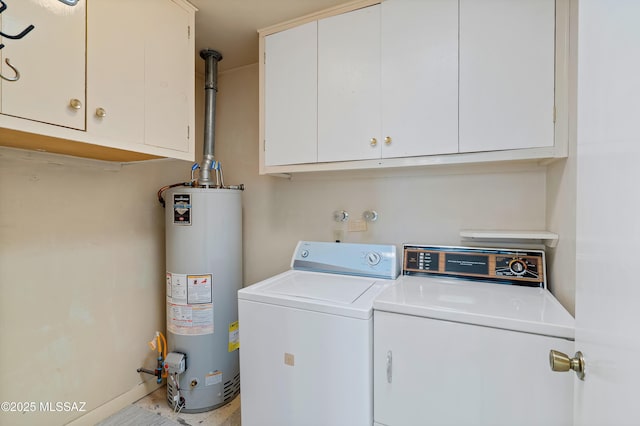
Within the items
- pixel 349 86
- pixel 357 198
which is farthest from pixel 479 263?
pixel 349 86

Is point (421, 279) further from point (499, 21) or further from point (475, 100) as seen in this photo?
point (499, 21)

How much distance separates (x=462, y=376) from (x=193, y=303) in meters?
1.50

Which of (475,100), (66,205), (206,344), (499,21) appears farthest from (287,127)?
(206,344)

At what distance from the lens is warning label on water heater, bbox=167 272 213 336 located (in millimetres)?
1854

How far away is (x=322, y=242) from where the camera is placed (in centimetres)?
199

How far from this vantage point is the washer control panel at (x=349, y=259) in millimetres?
1698

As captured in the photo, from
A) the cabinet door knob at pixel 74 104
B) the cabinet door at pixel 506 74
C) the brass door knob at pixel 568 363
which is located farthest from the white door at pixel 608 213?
the cabinet door knob at pixel 74 104

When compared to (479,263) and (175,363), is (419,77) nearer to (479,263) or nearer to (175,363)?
(479,263)

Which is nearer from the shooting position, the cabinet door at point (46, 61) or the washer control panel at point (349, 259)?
the cabinet door at point (46, 61)

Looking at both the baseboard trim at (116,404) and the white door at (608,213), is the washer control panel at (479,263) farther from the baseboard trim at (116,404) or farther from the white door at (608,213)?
the baseboard trim at (116,404)

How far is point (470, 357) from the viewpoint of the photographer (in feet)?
3.59

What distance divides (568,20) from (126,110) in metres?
1.89

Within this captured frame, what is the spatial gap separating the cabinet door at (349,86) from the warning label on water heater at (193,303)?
1.07 meters

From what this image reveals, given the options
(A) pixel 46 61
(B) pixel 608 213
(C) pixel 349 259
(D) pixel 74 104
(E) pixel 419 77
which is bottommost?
(C) pixel 349 259
